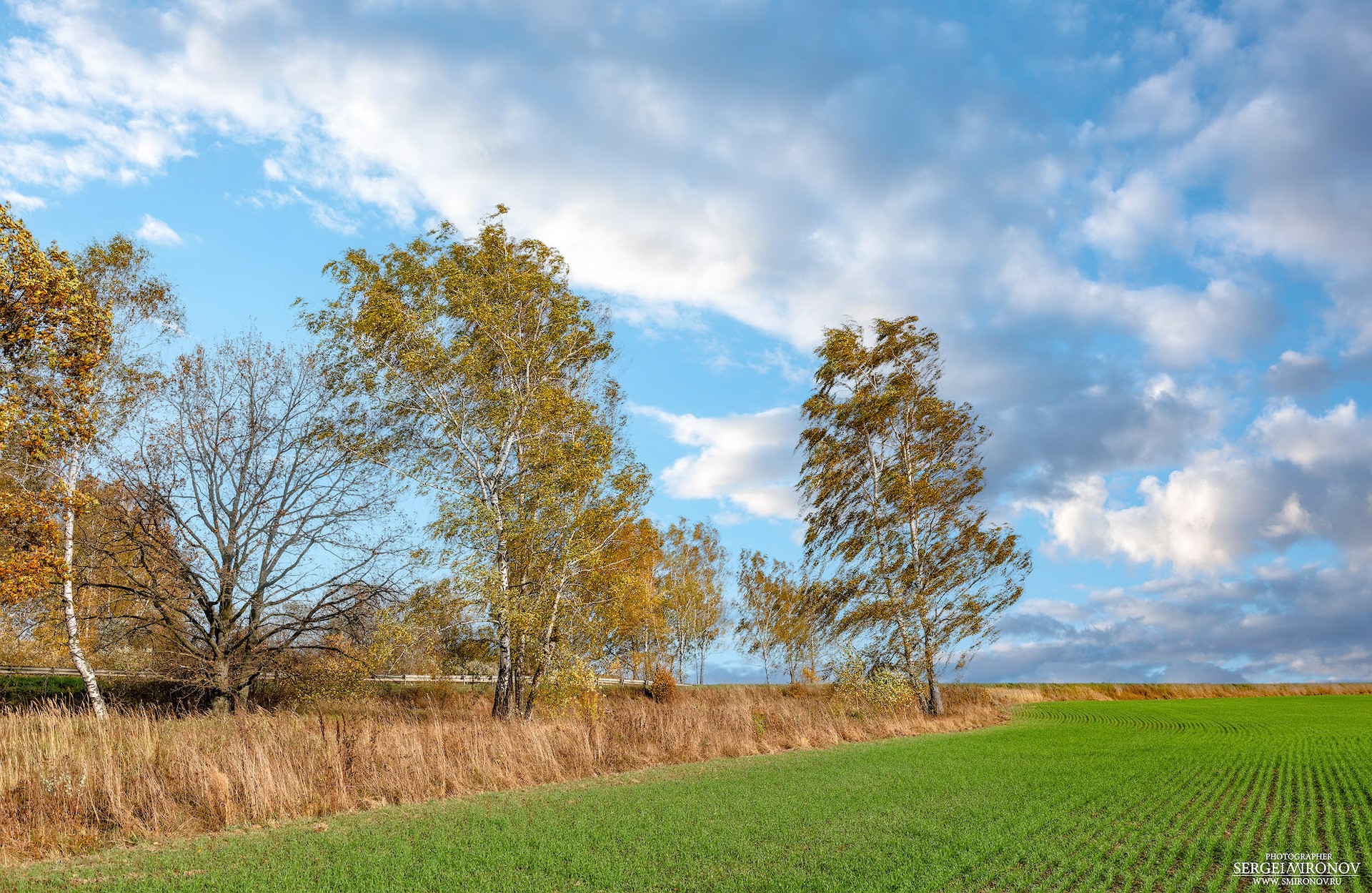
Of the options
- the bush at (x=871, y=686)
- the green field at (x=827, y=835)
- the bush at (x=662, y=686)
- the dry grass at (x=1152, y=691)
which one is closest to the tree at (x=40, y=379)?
the green field at (x=827, y=835)

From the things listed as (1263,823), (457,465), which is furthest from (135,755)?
(1263,823)

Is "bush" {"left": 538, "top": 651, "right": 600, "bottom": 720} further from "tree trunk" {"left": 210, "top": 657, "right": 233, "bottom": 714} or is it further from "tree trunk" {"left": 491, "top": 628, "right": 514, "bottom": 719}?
"tree trunk" {"left": 210, "top": 657, "right": 233, "bottom": 714}

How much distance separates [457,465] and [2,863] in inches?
550

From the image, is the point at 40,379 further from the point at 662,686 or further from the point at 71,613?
the point at 662,686

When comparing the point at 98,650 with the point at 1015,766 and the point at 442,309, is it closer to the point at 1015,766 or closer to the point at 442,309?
the point at 442,309

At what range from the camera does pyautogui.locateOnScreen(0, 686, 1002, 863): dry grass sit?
28.3ft

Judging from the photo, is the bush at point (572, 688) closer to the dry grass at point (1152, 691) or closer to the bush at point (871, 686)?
the bush at point (871, 686)

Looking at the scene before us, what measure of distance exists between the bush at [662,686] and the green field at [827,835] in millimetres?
22059

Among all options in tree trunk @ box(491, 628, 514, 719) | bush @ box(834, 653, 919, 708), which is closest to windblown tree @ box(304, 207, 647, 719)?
tree trunk @ box(491, 628, 514, 719)

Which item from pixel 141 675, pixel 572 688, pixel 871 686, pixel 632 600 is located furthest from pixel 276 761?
pixel 871 686

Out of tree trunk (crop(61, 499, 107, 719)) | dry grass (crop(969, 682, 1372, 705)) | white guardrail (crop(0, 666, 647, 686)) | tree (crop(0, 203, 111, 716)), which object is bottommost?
dry grass (crop(969, 682, 1372, 705))

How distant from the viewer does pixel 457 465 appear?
824 inches

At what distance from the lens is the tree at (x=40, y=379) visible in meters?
15.0

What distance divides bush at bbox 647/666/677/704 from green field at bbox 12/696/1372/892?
22059mm
